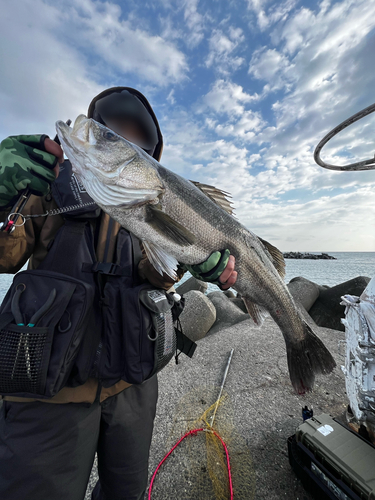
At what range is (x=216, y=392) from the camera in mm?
4168

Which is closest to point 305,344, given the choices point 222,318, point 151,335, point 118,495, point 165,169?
point 151,335

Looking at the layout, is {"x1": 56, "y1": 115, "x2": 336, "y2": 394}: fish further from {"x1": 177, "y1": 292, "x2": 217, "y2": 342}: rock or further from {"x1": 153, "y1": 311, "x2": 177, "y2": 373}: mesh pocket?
{"x1": 177, "y1": 292, "x2": 217, "y2": 342}: rock

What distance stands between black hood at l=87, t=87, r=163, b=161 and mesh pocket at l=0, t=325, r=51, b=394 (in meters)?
2.39

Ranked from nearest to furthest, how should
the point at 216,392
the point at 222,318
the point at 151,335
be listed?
the point at 151,335, the point at 216,392, the point at 222,318

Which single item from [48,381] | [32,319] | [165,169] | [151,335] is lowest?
[48,381]

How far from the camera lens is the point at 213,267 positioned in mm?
2424

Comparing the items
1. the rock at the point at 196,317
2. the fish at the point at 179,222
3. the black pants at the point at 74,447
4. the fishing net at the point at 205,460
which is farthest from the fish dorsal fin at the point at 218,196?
the rock at the point at 196,317

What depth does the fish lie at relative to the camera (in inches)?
87.4

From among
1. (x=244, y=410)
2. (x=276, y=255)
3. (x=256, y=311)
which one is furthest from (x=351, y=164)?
(x=244, y=410)

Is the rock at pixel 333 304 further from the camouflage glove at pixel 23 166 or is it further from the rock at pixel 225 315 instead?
the camouflage glove at pixel 23 166

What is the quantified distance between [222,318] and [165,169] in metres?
6.30

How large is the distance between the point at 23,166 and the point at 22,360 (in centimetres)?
139

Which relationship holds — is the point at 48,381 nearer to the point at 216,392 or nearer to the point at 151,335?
the point at 151,335

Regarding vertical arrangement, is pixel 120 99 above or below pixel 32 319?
above
